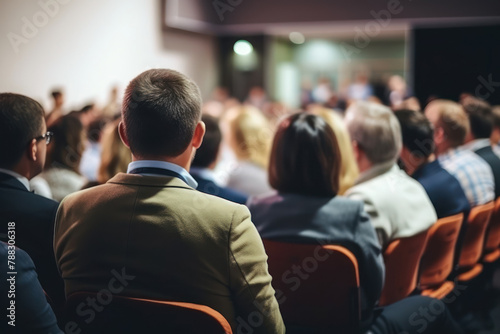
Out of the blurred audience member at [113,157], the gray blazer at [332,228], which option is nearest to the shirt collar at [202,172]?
the blurred audience member at [113,157]

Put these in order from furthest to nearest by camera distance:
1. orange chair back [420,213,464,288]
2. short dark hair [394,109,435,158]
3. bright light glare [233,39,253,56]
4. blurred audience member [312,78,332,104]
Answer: blurred audience member [312,78,332,104]
bright light glare [233,39,253,56]
short dark hair [394,109,435,158]
orange chair back [420,213,464,288]

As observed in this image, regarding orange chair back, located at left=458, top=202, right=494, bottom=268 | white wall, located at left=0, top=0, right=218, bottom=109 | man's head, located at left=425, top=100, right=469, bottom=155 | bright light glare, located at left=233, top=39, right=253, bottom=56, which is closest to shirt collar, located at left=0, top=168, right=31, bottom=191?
orange chair back, located at left=458, top=202, right=494, bottom=268

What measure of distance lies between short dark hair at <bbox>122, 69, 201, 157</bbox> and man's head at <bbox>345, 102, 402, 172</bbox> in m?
1.22

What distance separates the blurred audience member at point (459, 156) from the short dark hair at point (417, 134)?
38cm

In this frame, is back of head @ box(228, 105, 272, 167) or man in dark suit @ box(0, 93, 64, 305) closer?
man in dark suit @ box(0, 93, 64, 305)

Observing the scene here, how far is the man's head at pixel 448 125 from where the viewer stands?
333 centimetres

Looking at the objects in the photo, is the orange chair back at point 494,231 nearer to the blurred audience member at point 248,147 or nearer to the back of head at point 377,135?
the back of head at point 377,135

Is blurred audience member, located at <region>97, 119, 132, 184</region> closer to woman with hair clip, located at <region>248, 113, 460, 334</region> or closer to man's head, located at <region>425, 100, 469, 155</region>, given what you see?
woman with hair clip, located at <region>248, 113, 460, 334</region>

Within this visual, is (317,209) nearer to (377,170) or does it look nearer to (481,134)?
(377,170)

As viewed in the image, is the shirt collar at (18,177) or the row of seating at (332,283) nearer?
the row of seating at (332,283)

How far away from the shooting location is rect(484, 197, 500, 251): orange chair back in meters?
3.19

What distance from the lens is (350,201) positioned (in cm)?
190

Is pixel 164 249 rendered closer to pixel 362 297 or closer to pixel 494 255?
pixel 362 297

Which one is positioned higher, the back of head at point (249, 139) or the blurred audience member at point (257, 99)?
the back of head at point (249, 139)
